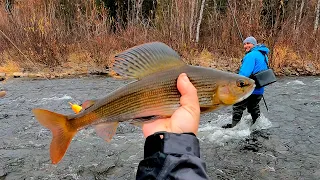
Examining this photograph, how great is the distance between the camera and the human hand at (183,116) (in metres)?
1.79

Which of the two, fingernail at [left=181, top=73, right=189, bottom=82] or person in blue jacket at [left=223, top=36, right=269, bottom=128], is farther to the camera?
person in blue jacket at [left=223, top=36, right=269, bottom=128]

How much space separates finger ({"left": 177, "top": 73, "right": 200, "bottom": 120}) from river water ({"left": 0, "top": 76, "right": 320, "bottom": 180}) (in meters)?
3.76

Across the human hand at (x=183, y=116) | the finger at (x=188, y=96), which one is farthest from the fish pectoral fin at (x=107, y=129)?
the finger at (x=188, y=96)

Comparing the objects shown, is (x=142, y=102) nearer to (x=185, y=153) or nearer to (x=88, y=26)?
(x=185, y=153)

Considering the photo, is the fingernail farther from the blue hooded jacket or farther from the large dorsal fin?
the blue hooded jacket

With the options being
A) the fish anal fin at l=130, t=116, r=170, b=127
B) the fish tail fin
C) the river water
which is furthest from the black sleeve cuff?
the river water

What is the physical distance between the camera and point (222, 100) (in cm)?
209

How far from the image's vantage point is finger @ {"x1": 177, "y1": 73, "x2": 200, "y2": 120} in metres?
1.92

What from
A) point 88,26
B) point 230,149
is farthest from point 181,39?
point 230,149

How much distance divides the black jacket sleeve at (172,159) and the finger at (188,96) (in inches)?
11.3

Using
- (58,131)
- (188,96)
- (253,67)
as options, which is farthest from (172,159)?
(253,67)

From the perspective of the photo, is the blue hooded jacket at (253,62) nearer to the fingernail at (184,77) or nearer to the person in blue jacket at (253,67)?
the person in blue jacket at (253,67)

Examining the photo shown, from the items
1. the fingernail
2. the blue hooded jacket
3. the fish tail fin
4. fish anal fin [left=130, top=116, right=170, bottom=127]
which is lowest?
the blue hooded jacket

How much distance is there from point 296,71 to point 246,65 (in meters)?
7.55
